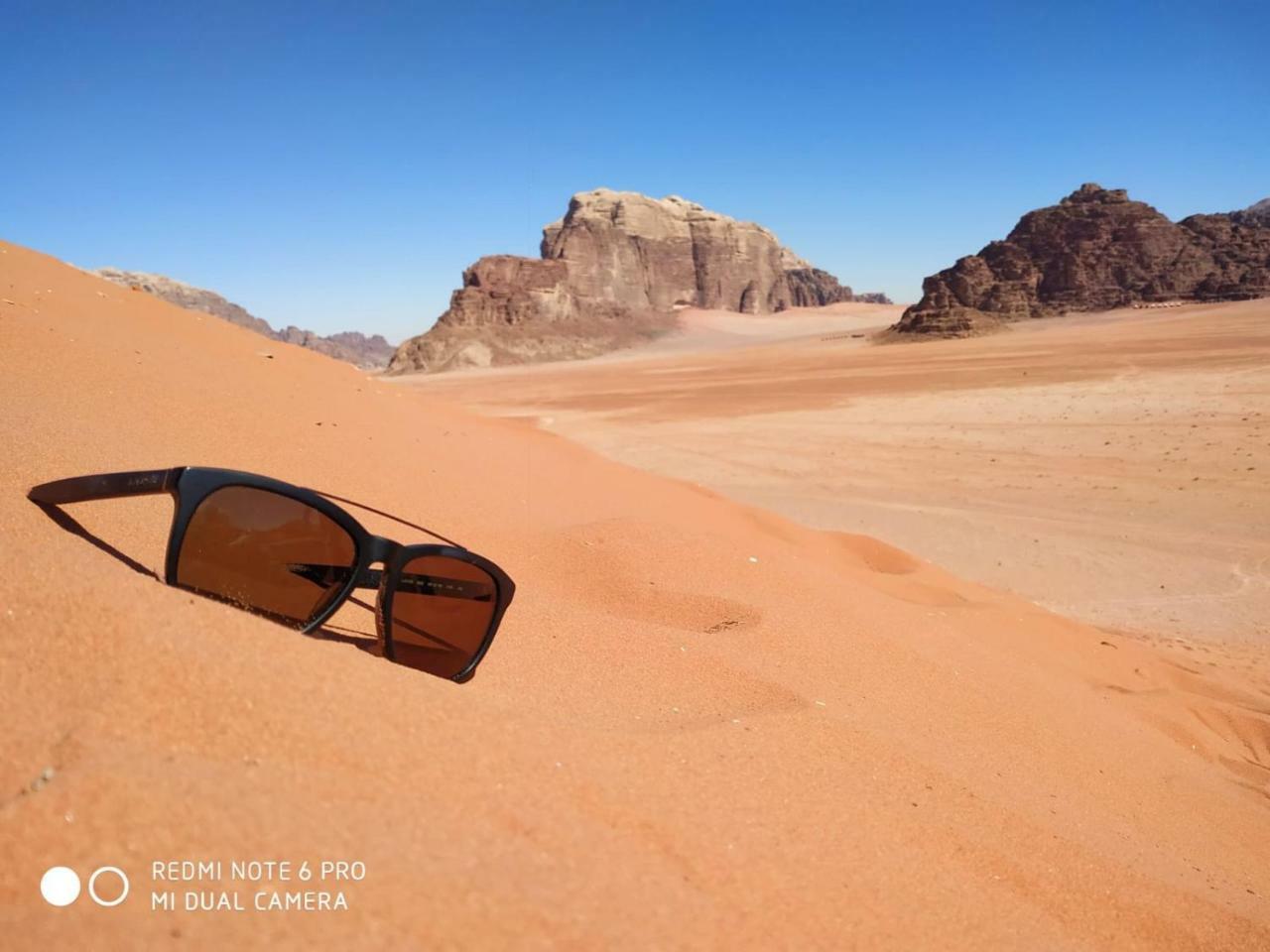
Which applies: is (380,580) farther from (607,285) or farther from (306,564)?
(607,285)

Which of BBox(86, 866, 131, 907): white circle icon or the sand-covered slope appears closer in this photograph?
BBox(86, 866, 131, 907): white circle icon

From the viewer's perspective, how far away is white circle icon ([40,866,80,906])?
0.78 meters

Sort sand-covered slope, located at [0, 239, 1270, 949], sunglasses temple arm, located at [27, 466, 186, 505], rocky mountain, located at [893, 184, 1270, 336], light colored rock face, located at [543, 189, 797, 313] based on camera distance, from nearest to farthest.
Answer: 1. sand-covered slope, located at [0, 239, 1270, 949]
2. sunglasses temple arm, located at [27, 466, 186, 505]
3. rocky mountain, located at [893, 184, 1270, 336]
4. light colored rock face, located at [543, 189, 797, 313]

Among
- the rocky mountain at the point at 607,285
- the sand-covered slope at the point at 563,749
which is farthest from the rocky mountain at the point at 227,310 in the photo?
the sand-covered slope at the point at 563,749

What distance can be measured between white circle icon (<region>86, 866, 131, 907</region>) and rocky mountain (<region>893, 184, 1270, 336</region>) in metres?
64.2

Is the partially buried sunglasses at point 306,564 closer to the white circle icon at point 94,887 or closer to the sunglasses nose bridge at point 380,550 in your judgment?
the sunglasses nose bridge at point 380,550

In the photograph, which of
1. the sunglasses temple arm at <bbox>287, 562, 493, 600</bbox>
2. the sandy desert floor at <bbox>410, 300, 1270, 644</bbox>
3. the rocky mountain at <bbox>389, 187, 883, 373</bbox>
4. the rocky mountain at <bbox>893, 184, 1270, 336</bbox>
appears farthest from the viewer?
the rocky mountain at <bbox>389, 187, 883, 373</bbox>

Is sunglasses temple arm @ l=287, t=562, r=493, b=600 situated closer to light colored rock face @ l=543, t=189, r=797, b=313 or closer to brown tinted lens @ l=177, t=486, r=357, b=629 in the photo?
brown tinted lens @ l=177, t=486, r=357, b=629

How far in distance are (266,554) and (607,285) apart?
323ft

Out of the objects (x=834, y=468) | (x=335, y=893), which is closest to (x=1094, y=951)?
(x=335, y=893)

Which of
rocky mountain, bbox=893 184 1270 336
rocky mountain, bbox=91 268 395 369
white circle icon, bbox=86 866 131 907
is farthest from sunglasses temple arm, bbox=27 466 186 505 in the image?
rocky mountain, bbox=91 268 395 369

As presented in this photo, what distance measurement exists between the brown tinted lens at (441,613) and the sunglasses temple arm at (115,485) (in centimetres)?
51

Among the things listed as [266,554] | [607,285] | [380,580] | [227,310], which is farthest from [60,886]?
[227,310]

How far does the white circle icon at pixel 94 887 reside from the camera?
80 centimetres
